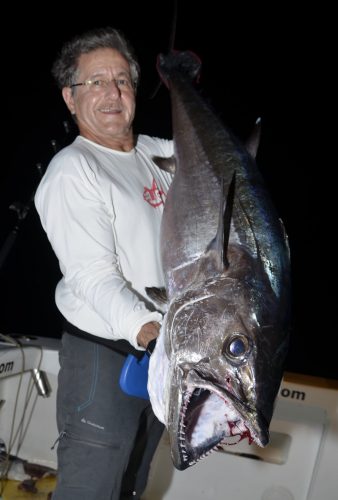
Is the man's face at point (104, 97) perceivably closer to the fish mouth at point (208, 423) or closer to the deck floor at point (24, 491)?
the fish mouth at point (208, 423)

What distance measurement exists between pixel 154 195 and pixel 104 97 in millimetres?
440

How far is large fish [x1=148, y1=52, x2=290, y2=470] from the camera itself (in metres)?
1.27

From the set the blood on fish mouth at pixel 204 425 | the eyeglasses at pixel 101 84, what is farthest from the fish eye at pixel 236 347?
the eyeglasses at pixel 101 84

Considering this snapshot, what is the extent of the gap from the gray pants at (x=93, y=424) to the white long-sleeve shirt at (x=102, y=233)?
0.47 ft

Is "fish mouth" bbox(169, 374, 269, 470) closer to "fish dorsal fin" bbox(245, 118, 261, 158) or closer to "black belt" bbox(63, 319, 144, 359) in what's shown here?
"black belt" bbox(63, 319, 144, 359)

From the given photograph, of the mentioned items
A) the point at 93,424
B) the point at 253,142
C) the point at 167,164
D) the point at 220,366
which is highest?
the point at 253,142

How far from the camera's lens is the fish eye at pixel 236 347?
4.25 ft

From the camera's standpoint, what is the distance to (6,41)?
12352 mm

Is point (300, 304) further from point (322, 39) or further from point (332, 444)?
point (322, 39)

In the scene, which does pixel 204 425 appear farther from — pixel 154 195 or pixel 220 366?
pixel 154 195

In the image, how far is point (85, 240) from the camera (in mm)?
1713

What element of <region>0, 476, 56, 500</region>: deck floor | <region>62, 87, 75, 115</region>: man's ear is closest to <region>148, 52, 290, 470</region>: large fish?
<region>62, 87, 75, 115</region>: man's ear

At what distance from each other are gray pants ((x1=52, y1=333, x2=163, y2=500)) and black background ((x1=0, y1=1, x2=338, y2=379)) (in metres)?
5.48

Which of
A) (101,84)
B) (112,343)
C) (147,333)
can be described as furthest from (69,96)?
(147,333)
